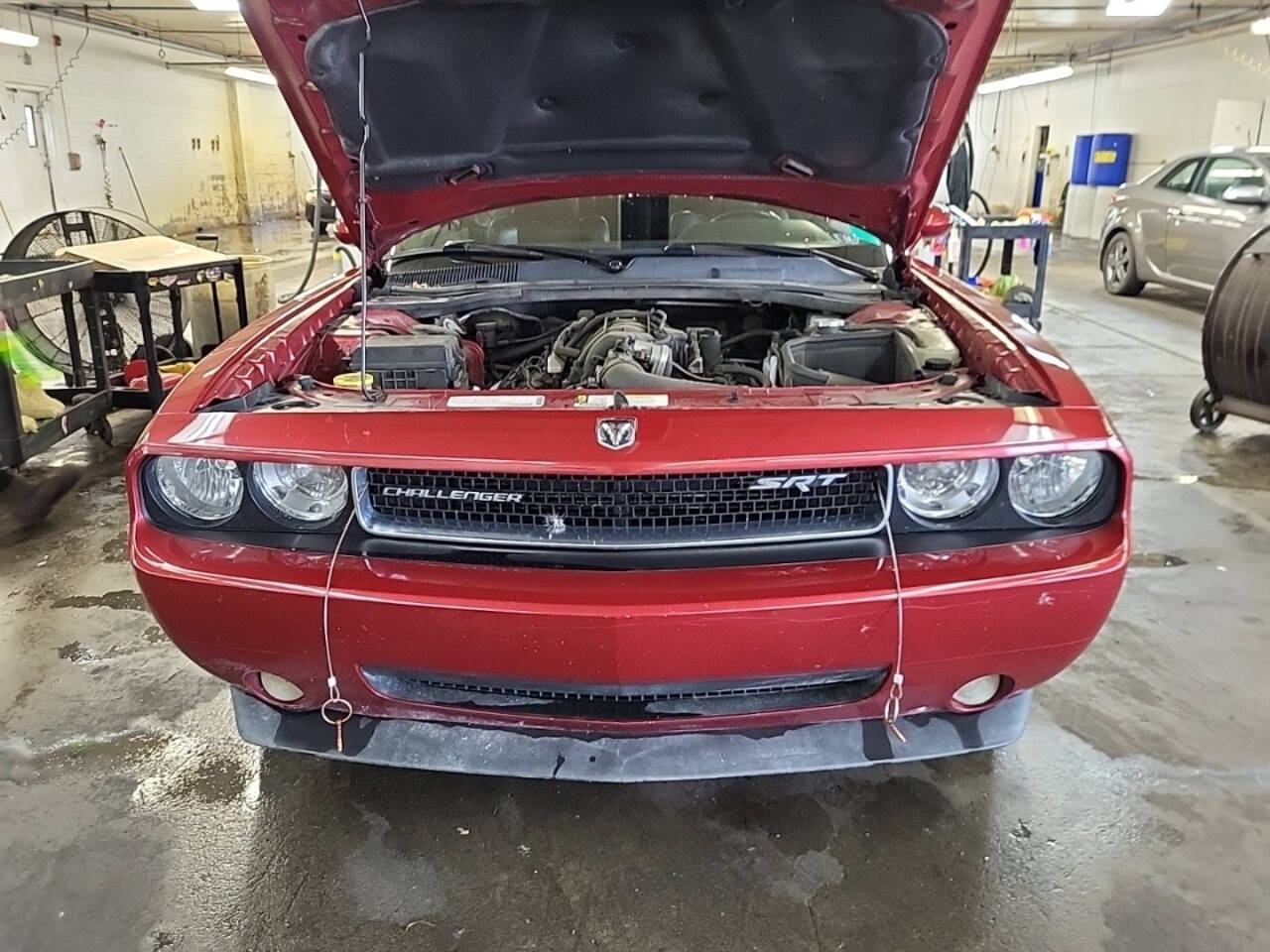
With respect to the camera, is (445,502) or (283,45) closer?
(445,502)

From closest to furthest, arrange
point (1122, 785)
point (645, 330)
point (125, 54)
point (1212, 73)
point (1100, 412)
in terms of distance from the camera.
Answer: point (1100, 412) < point (1122, 785) < point (645, 330) < point (1212, 73) < point (125, 54)

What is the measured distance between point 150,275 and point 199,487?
3357 mm

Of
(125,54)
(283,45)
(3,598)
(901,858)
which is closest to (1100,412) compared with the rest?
(901,858)

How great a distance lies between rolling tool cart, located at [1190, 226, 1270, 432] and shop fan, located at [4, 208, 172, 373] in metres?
5.34

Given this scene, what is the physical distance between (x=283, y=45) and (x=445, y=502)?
3.31 ft

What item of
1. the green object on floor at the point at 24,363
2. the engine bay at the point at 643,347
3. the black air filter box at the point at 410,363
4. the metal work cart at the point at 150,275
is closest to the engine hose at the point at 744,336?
the engine bay at the point at 643,347

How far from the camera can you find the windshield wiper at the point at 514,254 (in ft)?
9.31

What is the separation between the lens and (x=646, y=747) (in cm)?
180

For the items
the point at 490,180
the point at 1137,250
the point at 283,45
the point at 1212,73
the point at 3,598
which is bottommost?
the point at 3,598

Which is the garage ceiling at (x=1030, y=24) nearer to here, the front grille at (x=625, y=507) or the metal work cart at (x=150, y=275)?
the metal work cart at (x=150, y=275)

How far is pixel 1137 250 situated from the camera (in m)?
9.12

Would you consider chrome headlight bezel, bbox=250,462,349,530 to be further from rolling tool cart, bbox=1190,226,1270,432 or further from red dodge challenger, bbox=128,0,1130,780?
rolling tool cart, bbox=1190,226,1270,432

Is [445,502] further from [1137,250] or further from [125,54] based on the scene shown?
[125,54]

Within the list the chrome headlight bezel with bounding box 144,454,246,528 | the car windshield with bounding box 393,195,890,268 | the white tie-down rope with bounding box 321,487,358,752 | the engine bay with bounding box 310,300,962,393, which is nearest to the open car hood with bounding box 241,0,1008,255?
the engine bay with bounding box 310,300,962,393
